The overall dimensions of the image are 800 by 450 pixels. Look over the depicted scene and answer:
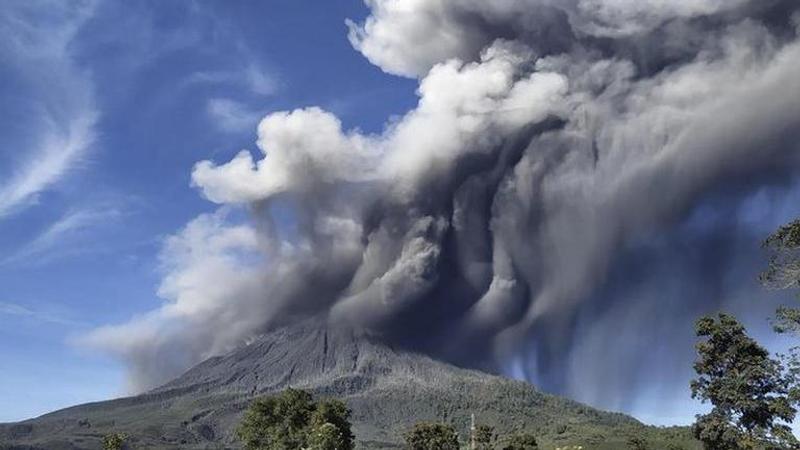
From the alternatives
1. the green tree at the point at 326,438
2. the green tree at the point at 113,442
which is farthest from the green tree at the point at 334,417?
the green tree at the point at 113,442

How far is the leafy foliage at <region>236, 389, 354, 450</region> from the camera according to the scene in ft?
336

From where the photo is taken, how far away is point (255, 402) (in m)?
108

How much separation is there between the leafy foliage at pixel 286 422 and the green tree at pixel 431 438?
31.1 metres

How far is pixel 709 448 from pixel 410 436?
80.2 metres

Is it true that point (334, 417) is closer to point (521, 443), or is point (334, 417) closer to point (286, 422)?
point (286, 422)

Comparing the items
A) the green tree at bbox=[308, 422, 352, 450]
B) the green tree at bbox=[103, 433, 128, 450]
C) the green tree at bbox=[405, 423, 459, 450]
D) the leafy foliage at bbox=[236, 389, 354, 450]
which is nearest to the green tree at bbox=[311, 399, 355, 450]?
the leafy foliage at bbox=[236, 389, 354, 450]

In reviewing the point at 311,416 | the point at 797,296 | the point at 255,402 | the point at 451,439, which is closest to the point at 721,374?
Answer: the point at 797,296

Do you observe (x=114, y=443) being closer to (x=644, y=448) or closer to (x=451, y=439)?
(x=451, y=439)

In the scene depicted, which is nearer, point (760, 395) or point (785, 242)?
point (785, 242)

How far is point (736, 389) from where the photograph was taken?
6606 cm

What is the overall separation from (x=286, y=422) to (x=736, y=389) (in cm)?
6211

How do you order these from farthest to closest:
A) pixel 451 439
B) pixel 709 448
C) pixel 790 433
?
pixel 451 439
pixel 709 448
pixel 790 433

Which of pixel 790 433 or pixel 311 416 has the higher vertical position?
pixel 311 416

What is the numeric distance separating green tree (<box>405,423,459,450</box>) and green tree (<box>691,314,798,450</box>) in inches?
2881
